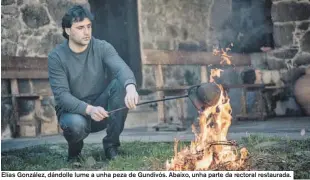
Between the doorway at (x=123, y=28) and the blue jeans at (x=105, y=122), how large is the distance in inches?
103

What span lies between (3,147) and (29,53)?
162 centimetres

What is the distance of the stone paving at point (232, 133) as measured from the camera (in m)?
4.66

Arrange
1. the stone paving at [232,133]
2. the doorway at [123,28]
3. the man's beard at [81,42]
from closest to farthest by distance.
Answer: the man's beard at [81,42]
the stone paving at [232,133]
the doorway at [123,28]

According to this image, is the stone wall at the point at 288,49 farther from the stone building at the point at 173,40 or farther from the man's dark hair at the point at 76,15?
the man's dark hair at the point at 76,15

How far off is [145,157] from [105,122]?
519 millimetres

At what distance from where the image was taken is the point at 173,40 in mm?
7234

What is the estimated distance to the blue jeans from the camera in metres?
3.94

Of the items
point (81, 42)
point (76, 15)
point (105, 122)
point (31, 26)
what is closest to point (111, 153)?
point (105, 122)

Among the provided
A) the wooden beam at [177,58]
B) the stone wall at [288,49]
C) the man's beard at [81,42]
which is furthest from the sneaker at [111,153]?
the stone wall at [288,49]

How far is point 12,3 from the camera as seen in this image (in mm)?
6207

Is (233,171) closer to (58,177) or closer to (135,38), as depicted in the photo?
(58,177)

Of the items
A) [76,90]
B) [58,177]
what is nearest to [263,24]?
[76,90]

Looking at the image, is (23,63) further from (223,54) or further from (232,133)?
(232,133)

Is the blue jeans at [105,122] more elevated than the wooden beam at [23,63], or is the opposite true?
the wooden beam at [23,63]
